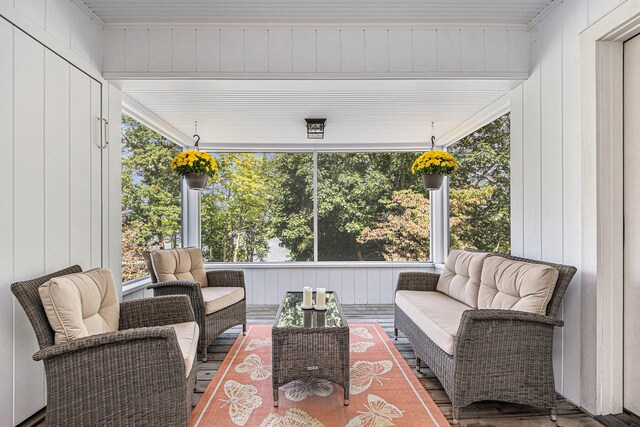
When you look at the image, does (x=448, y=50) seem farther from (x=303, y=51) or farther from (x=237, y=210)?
(x=237, y=210)

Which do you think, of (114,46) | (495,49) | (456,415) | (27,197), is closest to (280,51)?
(114,46)

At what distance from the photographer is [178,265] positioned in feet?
12.0

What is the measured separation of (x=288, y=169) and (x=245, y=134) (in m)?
0.96

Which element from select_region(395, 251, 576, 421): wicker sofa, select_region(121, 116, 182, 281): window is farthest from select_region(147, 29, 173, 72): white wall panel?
select_region(395, 251, 576, 421): wicker sofa

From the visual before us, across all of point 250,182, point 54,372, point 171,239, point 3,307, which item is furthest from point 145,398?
point 250,182

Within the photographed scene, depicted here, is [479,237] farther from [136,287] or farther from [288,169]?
[136,287]

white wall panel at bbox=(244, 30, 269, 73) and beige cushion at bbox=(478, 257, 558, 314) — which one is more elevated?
white wall panel at bbox=(244, 30, 269, 73)

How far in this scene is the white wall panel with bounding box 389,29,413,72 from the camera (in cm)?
277

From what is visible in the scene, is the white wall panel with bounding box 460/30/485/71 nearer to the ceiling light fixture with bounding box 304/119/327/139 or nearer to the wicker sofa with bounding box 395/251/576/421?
the wicker sofa with bounding box 395/251/576/421

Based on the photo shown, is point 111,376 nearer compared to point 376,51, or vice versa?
point 111,376

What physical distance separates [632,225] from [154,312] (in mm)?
3048

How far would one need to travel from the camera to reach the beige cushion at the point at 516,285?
2160 mm

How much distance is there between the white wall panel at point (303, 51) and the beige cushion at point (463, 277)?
211cm

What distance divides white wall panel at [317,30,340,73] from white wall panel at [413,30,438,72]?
0.61 meters
